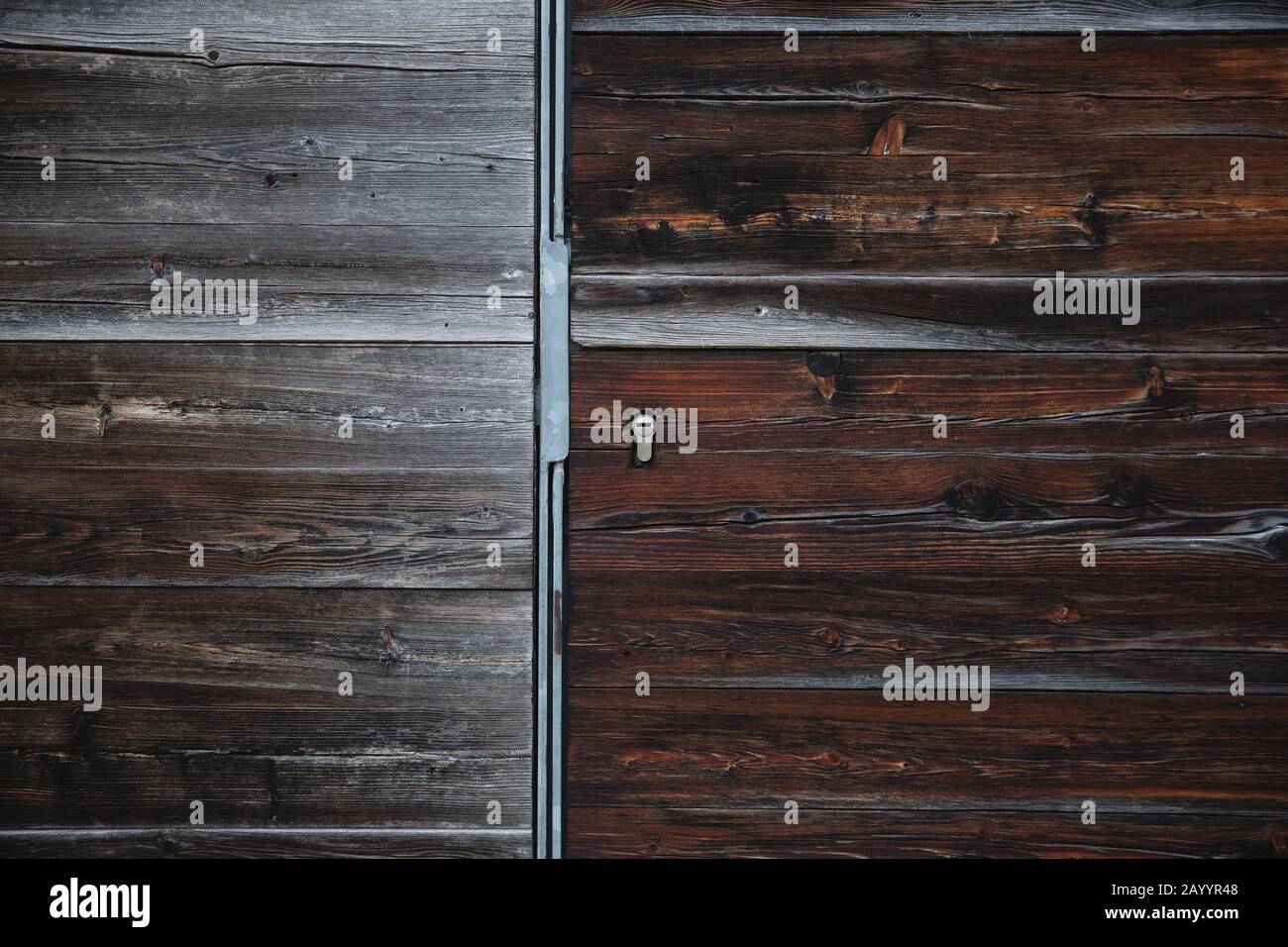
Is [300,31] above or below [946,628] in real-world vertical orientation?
above

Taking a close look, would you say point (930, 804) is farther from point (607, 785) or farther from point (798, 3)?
point (798, 3)

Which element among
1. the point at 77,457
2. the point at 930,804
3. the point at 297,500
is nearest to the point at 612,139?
the point at 297,500

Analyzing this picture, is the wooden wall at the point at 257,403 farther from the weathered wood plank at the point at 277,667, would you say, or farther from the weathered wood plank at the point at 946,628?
the weathered wood plank at the point at 946,628

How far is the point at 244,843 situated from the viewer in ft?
5.28

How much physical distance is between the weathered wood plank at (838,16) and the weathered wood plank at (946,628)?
3.74ft

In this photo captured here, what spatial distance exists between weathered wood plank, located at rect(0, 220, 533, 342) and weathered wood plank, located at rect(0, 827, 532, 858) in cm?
104

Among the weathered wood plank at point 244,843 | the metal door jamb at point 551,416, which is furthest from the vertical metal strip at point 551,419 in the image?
the weathered wood plank at point 244,843

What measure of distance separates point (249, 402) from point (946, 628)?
154cm

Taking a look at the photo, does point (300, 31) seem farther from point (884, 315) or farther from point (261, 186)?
point (884, 315)

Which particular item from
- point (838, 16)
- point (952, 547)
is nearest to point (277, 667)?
point (952, 547)

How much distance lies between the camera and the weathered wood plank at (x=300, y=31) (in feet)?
5.16

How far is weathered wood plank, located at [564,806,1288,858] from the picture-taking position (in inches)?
63.6

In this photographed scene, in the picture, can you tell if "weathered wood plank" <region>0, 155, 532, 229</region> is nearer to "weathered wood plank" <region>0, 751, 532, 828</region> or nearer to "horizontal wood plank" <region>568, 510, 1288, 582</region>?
"horizontal wood plank" <region>568, 510, 1288, 582</region>

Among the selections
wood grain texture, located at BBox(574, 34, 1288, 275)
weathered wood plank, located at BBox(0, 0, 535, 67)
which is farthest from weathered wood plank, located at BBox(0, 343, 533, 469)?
weathered wood plank, located at BBox(0, 0, 535, 67)
